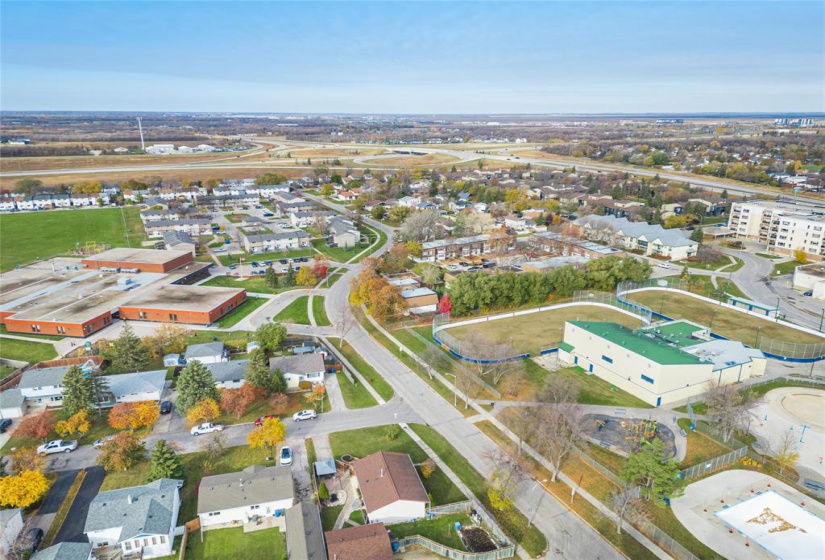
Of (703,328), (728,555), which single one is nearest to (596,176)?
(703,328)

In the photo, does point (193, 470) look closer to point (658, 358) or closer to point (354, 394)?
point (354, 394)

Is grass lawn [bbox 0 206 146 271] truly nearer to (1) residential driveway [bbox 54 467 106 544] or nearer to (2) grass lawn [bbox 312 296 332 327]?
(2) grass lawn [bbox 312 296 332 327]

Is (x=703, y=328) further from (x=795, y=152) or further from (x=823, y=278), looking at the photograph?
(x=795, y=152)

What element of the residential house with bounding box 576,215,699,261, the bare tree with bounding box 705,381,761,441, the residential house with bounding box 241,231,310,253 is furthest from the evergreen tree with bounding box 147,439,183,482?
the residential house with bounding box 576,215,699,261

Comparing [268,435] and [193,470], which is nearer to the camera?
[193,470]

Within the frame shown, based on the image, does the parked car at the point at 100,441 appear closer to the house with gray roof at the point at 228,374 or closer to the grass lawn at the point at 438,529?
the house with gray roof at the point at 228,374

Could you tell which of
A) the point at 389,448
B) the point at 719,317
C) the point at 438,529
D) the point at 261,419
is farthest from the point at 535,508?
the point at 719,317

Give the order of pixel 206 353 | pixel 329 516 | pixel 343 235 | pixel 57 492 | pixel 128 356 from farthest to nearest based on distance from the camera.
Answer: pixel 343 235 < pixel 206 353 < pixel 128 356 < pixel 57 492 < pixel 329 516
